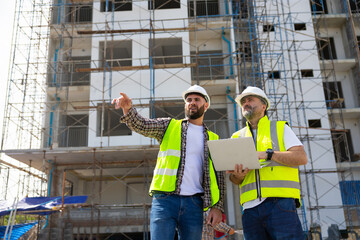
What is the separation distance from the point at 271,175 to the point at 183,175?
82cm

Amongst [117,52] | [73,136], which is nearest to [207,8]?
[117,52]

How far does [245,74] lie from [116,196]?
10.5m

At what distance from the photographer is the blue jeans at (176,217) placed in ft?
10.4

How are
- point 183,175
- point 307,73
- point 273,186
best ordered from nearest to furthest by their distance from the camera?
point 273,186
point 183,175
point 307,73

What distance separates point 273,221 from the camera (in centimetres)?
322

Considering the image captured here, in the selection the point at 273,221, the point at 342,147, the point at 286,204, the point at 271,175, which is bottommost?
the point at 273,221

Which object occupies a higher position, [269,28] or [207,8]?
[207,8]

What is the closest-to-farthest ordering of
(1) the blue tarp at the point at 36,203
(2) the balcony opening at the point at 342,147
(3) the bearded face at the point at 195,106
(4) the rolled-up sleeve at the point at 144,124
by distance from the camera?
1. (4) the rolled-up sleeve at the point at 144,124
2. (3) the bearded face at the point at 195,106
3. (1) the blue tarp at the point at 36,203
4. (2) the balcony opening at the point at 342,147

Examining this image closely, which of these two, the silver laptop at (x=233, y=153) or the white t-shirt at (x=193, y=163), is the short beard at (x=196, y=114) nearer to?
the white t-shirt at (x=193, y=163)

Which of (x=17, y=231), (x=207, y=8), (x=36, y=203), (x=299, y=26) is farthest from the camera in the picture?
(x=207, y=8)

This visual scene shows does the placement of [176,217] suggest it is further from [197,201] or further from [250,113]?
[250,113]

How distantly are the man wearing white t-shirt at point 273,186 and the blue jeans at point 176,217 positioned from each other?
485 millimetres

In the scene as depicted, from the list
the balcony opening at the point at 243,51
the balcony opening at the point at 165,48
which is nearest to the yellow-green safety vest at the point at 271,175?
the balcony opening at the point at 243,51

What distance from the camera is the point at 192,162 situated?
354cm
